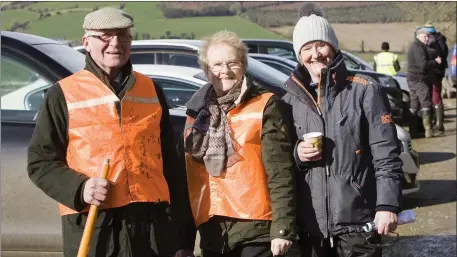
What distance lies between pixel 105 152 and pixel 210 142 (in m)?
0.59

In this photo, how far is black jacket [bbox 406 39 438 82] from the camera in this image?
1314 centimetres

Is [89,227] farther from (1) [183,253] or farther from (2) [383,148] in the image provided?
(2) [383,148]

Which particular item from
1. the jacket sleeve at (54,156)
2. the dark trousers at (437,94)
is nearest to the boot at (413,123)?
the dark trousers at (437,94)

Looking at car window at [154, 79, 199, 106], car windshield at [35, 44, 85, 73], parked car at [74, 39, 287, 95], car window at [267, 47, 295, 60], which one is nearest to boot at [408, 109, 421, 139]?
car window at [267, 47, 295, 60]

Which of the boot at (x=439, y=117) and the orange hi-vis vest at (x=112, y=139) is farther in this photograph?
the boot at (x=439, y=117)

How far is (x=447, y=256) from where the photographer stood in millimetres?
6574

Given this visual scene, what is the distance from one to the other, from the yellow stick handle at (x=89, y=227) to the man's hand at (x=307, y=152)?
34.5 inches

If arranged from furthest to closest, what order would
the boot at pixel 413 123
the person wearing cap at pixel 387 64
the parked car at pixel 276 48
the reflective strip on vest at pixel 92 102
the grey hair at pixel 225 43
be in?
the person wearing cap at pixel 387 64 < the parked car at pixel 276 48 < the boot at pixel 413 123 < the grey hair at pixel 225 43 < the reflective strip on vest at pixel 92 102

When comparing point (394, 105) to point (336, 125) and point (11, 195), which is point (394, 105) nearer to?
point (11, 195)

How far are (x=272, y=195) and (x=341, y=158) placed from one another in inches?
13.8

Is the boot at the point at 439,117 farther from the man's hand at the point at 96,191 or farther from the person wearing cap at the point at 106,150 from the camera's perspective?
the man's hand at the point at 96,191

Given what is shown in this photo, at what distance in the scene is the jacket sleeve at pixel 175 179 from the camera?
147 inches

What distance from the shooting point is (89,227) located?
11.2ft

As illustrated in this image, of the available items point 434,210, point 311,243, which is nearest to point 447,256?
point 434,210
